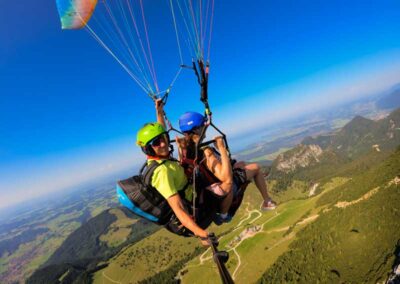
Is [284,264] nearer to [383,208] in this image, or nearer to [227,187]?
[383,208]

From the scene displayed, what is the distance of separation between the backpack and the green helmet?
606 millimetres

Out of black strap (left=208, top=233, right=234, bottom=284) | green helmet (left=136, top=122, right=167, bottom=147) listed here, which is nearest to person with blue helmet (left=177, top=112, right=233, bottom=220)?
green helmet (left=136, top=122, right=167, bottom=147)

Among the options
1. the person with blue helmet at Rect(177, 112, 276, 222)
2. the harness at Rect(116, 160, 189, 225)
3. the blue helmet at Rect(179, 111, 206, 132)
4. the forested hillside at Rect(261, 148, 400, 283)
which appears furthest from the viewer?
the forested hillside at Rect(261, 148, 400, 283)

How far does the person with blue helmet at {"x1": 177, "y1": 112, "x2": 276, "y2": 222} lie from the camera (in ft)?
26.3

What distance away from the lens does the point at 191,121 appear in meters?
8.24

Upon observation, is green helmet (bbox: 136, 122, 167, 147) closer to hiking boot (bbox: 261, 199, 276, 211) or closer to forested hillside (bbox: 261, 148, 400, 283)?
hiking boot (bbox: 261, 199, 276, 211)

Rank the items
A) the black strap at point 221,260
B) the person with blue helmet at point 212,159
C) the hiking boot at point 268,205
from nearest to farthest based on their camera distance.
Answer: the black strap at point 221,260 → the person with blue helmet at point 212,159 → the hiking boot at point 268,205

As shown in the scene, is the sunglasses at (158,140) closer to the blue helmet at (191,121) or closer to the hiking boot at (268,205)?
the blue helmet at (191,121)

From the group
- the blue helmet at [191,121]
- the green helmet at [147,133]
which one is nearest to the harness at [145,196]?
the green helmet at [147,133]

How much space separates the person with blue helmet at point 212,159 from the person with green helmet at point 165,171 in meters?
0.86

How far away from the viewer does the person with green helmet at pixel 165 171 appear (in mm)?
6652

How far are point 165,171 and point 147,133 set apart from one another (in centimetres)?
113

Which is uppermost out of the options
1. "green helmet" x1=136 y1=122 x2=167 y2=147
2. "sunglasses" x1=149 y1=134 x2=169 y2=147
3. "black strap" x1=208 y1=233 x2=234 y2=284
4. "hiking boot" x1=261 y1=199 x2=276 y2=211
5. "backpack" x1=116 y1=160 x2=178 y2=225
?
"green helmet" x1=136 y1=122 x2=167 y2=147

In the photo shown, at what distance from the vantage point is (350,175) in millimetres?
196875
